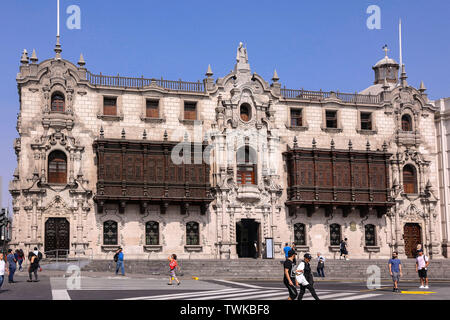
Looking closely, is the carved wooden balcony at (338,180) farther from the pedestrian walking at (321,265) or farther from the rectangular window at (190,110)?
the pedestrian walking at (321,265)

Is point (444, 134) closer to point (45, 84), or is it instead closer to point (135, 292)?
point (45, 84)

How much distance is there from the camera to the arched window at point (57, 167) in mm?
47594

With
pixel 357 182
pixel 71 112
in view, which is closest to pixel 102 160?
pixel 71 112

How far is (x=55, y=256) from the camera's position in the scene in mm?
46188

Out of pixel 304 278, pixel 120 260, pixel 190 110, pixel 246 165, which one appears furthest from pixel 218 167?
pixel 304 278

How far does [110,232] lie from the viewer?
47.8m

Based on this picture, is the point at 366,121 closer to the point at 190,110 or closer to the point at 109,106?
the point at 190,110

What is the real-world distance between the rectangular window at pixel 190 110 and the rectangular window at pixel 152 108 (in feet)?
7.24

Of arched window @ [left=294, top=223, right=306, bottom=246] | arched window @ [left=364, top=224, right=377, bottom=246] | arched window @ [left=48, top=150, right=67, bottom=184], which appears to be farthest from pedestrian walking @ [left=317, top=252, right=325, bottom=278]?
arched window @ [left=48, top=150, right=67, bottom=184]

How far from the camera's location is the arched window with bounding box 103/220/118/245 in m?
47.6

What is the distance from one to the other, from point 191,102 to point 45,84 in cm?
1074

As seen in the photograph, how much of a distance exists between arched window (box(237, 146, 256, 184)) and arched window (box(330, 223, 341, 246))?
727cm

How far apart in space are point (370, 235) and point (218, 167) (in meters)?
13.6

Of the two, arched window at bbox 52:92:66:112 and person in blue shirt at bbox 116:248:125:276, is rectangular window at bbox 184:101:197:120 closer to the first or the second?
arched window at bbox 52:92:66:112
